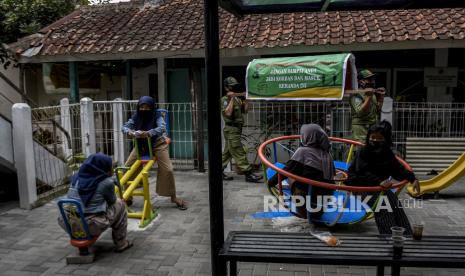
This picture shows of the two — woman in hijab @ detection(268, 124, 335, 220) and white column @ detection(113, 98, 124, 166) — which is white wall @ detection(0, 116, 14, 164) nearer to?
white column @ detection(113, 98, 124, 166)

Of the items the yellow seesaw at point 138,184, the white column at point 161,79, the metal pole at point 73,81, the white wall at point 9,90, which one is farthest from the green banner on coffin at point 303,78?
the white wall at point 9,90

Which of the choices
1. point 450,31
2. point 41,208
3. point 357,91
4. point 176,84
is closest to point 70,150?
point 41,208

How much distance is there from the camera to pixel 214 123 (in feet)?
9.69

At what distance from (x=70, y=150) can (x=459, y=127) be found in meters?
7.23

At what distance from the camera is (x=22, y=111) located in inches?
232

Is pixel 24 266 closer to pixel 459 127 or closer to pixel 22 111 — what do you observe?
pixel 22 111

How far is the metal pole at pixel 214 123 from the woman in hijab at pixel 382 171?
1.96m

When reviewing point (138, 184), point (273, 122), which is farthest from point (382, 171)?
point (273, 122)

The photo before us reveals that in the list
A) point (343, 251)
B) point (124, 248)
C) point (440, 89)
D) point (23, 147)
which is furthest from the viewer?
point (440, 89)

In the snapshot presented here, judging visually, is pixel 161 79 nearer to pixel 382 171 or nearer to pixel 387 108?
pixel 387 108

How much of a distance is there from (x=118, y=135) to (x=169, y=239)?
13.7ft

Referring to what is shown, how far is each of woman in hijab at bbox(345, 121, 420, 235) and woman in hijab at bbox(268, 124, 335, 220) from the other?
0.30 meters

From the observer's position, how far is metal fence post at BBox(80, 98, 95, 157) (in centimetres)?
809

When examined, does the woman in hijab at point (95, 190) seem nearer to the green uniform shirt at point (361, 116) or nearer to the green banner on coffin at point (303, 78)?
the green banner on coffin at point (303, 78)
